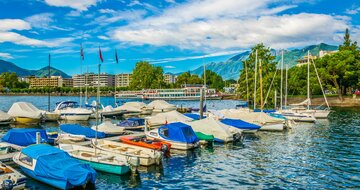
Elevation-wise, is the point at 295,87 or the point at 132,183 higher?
the point at 295,87

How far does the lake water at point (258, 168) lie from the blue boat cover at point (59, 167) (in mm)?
1379

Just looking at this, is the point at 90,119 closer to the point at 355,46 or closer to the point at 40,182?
the point at 40,182

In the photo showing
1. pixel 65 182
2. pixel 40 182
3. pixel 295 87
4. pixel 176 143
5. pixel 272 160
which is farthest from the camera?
pixel 295 87

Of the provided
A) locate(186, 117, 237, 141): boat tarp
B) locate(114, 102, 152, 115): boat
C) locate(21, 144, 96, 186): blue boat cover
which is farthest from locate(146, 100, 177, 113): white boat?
locate(21, 144, 96, 186): blue boat cover

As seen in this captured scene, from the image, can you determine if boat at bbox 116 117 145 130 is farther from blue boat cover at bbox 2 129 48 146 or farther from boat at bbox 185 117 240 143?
blue boat cover at bbox 2 129 48 146

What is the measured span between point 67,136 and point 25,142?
4331 mm

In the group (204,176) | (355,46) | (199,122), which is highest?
(355,46)

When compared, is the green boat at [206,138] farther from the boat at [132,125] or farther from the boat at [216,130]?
the boat at [132,125]

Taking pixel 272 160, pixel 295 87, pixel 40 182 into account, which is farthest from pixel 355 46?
pixel 40 182

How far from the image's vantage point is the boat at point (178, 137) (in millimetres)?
31547

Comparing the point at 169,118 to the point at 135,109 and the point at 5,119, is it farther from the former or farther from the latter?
the point at 135,109

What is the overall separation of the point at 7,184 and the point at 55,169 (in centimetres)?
263

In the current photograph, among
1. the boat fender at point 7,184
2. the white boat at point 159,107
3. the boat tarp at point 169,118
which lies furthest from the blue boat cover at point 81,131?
the white boat at point 159,107

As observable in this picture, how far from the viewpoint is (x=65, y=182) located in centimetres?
1898
